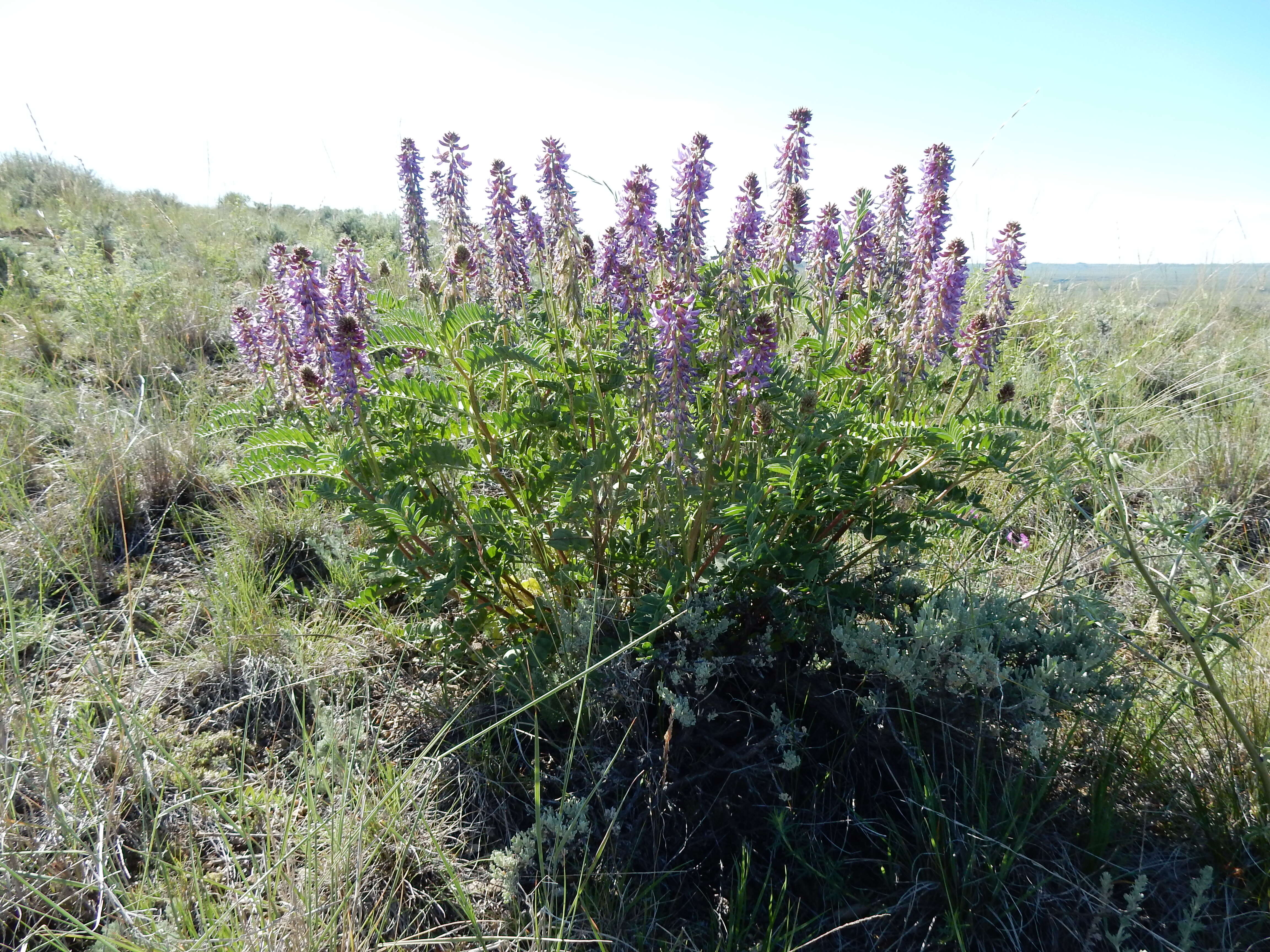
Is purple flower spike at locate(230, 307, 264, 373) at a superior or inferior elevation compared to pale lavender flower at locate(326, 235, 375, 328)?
inferior

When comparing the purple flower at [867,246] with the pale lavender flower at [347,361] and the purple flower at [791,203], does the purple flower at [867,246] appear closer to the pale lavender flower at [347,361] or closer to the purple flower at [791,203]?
the purple flower at [791,203]

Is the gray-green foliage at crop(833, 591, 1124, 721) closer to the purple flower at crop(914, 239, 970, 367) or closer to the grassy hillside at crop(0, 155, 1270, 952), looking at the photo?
the grassy hillside at crop(0, 155, 1270, 952)

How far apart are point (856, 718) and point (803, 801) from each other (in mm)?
305

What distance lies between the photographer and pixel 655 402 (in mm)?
2244

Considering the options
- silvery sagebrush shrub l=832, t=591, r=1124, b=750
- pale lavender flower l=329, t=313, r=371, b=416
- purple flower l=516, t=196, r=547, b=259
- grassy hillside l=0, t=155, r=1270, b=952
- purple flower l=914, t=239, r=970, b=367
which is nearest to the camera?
grassy hillside l=0, t=155, r=1270, b=952

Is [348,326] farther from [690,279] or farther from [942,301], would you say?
[942,301]

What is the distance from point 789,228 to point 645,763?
5.70 ft

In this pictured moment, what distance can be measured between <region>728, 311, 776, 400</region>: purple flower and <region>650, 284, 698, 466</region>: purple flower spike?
0.45 feet

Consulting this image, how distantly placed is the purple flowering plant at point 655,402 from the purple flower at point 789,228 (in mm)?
11

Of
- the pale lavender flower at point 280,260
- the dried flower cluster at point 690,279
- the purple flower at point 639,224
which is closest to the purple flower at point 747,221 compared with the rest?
the dried flower cluster at point 690,279

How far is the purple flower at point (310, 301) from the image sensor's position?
7.34ft

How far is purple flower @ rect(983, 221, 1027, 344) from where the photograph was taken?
2502 mm

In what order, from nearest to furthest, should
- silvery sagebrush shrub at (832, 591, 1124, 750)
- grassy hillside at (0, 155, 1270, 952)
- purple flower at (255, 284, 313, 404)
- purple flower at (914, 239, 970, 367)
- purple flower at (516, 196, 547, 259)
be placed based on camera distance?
grassy hillside at (0, 155, 1270, 952)
silvery sagebrush shrub at (832, 591, 1124, 750)
purple flower at (914, 239, 970, 367)
purple flower at (255, 284, 313, 404)
purple flower at (516, 196, 547, 259)

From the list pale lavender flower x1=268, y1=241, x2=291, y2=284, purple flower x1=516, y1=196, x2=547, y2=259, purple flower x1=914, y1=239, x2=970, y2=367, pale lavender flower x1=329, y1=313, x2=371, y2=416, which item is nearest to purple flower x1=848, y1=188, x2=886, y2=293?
purple flower x1=914, y1=239, x2=970, y2=367
